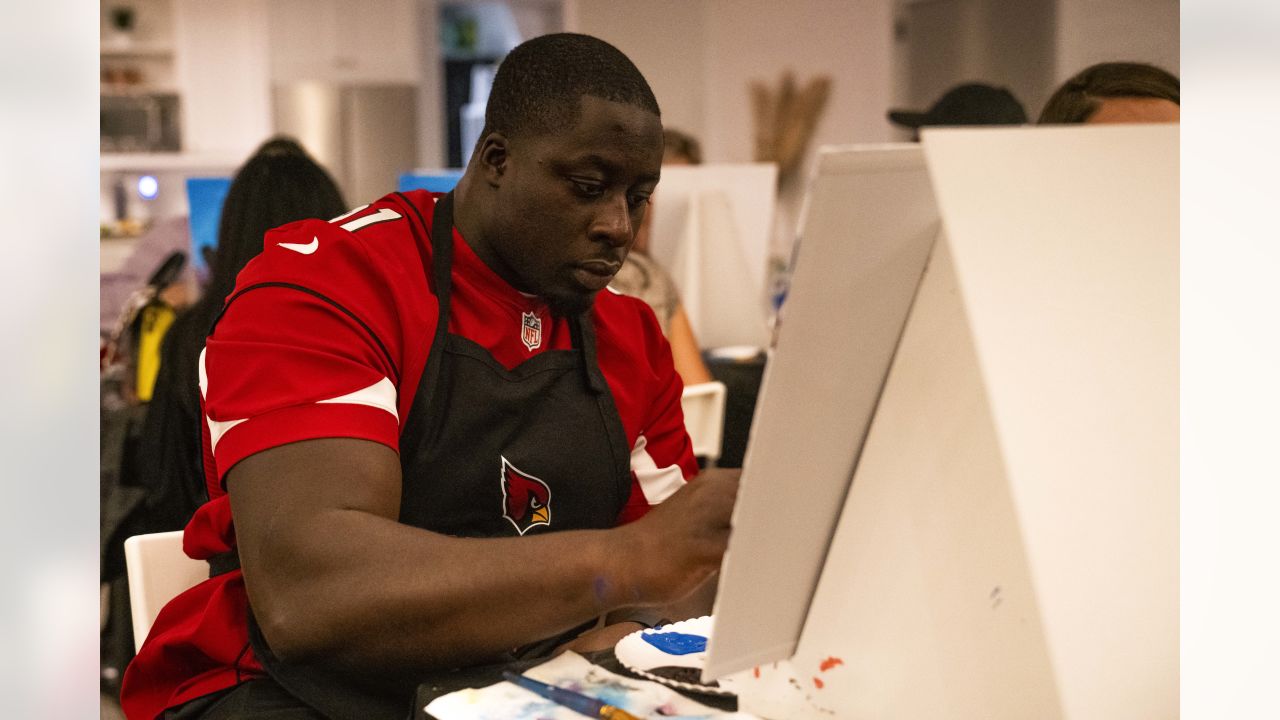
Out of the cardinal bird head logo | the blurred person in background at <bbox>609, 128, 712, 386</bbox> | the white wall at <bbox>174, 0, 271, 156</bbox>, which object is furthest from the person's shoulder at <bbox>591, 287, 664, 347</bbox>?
the white wall at <bbox>174, 0, 271, 156</bbox>

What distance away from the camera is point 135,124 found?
22.7 feet

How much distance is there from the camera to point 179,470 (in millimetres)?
A: 2070

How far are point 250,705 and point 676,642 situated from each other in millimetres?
384

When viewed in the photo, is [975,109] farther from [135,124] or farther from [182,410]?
[135,124]

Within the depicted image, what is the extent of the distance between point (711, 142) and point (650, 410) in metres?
6.17

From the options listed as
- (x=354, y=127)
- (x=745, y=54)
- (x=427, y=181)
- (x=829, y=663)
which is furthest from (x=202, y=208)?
(x=745, y=54)

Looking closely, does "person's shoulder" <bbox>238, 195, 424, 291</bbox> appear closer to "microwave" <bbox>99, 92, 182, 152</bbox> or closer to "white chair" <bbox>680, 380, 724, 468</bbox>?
"white chair" <bbox>680, 380, 724, 468</bbox>

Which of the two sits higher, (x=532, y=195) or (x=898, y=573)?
(x=532, y=195)

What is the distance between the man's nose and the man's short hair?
0.08m

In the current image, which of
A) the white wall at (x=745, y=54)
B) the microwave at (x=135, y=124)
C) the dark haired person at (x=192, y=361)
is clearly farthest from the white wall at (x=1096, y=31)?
the dark haired person at (x=192, y=361)

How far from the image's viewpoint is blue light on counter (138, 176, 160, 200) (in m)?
6.92

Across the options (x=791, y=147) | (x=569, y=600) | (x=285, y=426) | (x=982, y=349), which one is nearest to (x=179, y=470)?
(x=285, y=426)
